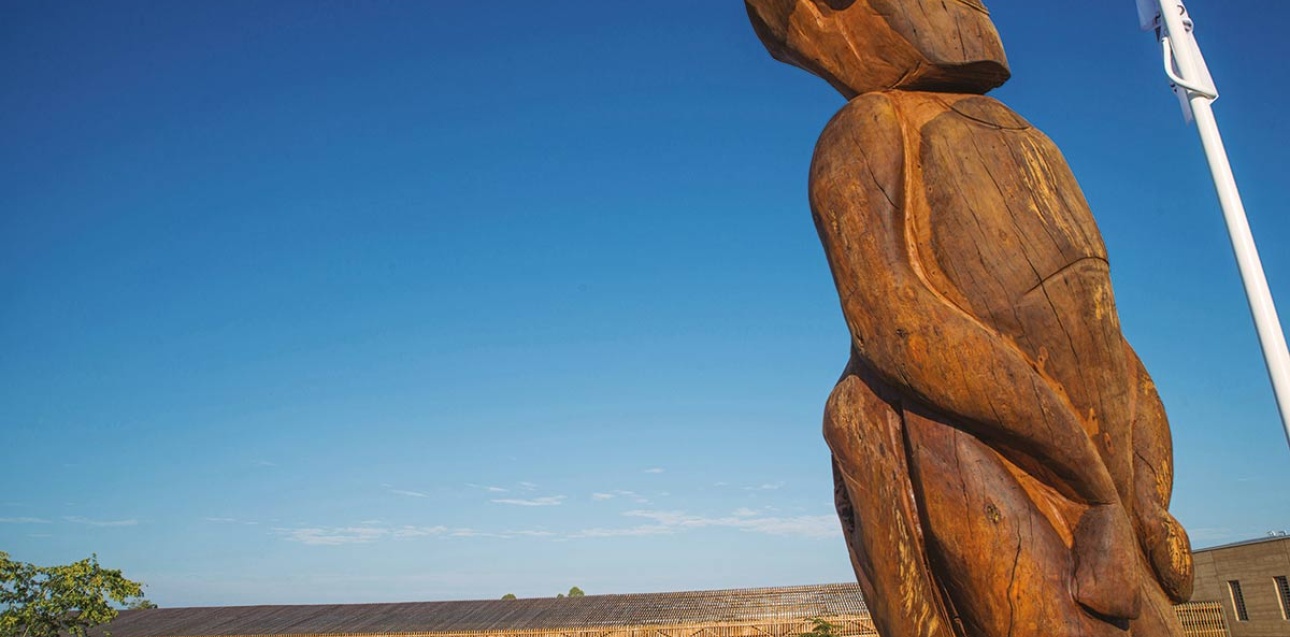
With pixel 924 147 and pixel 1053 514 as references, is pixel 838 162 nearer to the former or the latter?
pixel 924 147

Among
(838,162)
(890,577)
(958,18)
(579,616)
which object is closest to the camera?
(890,577)

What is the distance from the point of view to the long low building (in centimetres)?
1841

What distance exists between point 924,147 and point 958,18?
24.7 inches

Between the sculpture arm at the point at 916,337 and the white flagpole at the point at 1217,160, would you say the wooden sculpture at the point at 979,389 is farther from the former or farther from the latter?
the white flagpole at the point at 1217,160

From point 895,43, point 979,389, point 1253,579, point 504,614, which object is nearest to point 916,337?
point 979,389

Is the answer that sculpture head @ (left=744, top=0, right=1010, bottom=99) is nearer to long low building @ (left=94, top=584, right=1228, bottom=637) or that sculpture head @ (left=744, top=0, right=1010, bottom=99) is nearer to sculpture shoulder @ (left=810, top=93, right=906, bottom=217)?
sculpture shoulder @ (left=810, top=93, right=906, bottom=217)

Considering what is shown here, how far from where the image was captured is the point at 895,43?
3.38 meters

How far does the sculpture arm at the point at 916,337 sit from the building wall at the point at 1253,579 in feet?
68.0

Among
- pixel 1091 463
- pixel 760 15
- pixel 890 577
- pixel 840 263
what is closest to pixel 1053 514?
pixel 1091 463

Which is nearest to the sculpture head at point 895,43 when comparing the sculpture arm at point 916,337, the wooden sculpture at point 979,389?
the wooden sculpture at point 979,389

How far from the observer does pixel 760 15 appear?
3.69 meters

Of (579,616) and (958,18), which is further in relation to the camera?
(579,616)

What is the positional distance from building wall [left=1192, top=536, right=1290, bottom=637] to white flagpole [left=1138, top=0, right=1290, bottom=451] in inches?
748

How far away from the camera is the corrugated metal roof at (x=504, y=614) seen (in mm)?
19156
